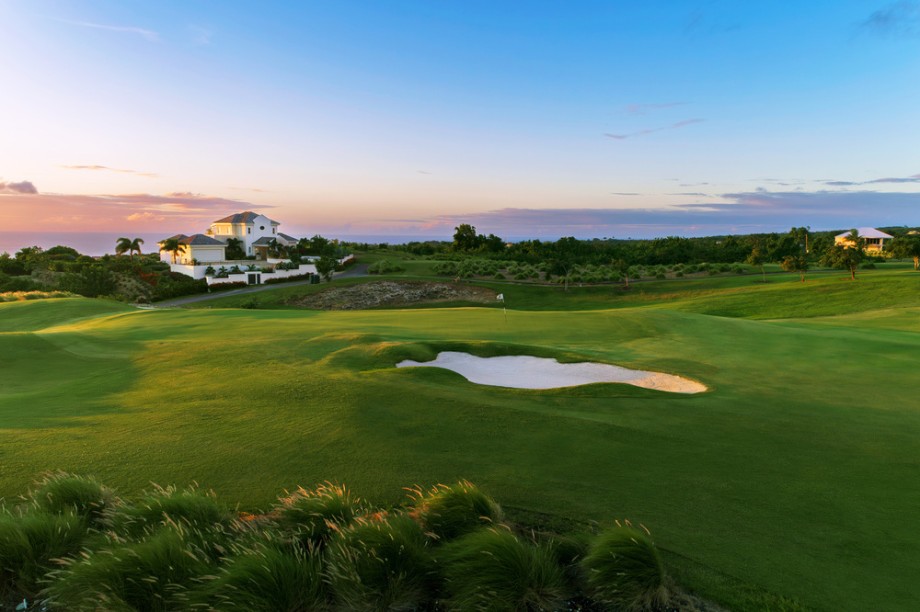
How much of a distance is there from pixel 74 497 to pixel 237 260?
255 feet

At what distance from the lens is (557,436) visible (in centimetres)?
743

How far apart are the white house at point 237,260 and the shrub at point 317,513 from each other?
63251 millimetres

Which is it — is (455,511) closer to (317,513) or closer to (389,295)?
(317,513)

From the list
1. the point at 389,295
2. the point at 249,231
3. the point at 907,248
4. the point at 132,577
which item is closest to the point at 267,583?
the point at 132,577

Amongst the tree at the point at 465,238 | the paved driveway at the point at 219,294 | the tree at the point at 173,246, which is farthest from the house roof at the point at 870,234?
the tree at the point at 173,246

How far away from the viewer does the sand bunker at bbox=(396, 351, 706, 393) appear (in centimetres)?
1165

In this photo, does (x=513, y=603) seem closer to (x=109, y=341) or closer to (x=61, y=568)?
(x=61, y=568)

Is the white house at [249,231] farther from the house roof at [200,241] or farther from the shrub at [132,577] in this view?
A: the shrub at [132,577]

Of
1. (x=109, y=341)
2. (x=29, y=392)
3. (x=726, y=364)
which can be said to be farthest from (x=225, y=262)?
(x=726, y=364)

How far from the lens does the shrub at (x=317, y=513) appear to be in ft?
15.6

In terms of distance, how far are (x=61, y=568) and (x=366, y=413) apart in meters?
4.21

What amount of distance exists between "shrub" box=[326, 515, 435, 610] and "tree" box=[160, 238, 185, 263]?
76600 mm

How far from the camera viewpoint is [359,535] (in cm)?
449

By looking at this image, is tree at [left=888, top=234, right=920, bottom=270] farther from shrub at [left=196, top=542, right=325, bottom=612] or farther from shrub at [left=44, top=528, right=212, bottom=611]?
shrub at [left=44, top=528, right=212, bottom=611]
